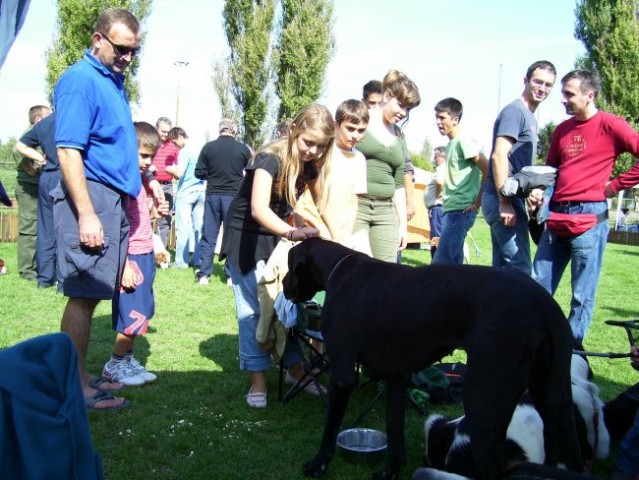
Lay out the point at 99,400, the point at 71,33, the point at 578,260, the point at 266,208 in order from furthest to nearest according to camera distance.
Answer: the point at 71,33 < the point at 578,260 < the point at 99,400 < the point at 266,208

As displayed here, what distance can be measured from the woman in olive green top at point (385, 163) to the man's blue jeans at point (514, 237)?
0.78m

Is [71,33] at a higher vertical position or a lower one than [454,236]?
higher

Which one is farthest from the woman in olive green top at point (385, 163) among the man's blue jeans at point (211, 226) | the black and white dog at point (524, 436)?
the man's blue jeans at point (211, 226)

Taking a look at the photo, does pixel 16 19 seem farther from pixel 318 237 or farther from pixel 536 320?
pixel 536 320

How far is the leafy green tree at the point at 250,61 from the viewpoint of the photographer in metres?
25.1

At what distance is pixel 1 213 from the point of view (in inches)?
450

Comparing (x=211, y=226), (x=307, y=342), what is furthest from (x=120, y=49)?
(x=211, y=226)

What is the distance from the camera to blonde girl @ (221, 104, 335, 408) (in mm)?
3539

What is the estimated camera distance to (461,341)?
2426mm

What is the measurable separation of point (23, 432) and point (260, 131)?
79.9 feet

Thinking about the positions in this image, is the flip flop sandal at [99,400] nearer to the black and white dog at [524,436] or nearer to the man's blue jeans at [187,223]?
the black and white dog at [524,436]

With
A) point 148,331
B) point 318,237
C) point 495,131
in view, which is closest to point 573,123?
point 495,131

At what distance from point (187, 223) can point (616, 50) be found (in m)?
21.6

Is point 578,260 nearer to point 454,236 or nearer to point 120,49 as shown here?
point 454,236
